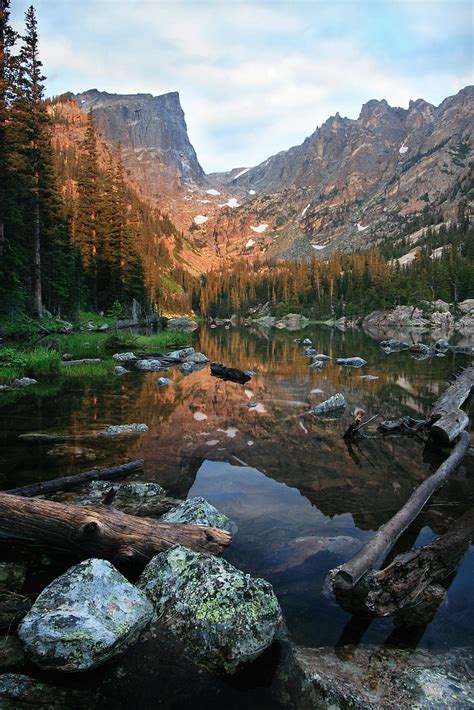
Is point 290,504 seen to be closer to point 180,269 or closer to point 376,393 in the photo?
point 376,393

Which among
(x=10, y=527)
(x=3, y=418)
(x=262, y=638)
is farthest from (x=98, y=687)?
(x=3, y=418)

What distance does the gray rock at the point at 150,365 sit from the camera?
27931 millimetres

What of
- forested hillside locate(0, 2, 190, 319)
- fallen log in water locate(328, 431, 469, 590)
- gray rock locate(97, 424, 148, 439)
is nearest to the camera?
fallen log in water locate(328, 431, 469, 590)

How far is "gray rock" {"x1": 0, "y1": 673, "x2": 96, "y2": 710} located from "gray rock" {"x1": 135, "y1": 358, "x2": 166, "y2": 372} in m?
24.1

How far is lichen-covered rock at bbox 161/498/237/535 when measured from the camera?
6809 millimetres

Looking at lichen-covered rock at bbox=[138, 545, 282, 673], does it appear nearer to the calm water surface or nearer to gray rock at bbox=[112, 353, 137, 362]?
the calm water surface

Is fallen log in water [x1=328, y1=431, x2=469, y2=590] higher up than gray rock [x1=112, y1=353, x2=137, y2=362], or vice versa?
fallen log in water [x1=328, y1=431, x2=469, y2=590]

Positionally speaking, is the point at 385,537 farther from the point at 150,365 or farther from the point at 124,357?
the point at 124,357

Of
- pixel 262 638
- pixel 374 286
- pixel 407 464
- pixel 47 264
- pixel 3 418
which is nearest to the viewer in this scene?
pixel 262 638

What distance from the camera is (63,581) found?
464 cm

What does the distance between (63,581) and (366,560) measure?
374cm

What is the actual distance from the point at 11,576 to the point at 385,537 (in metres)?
5.29

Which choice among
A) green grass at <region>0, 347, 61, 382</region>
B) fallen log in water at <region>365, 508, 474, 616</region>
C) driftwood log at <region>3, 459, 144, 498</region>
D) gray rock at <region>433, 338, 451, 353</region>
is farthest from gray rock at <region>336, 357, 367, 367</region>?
fallen log in water at <region>365, 508, 474, 616</region>

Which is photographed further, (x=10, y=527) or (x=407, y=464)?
(x=407, y=464)
